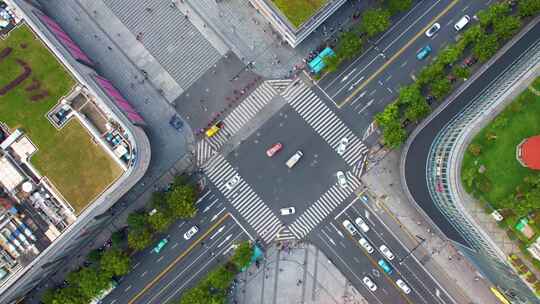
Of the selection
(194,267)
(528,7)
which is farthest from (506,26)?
(194,267)

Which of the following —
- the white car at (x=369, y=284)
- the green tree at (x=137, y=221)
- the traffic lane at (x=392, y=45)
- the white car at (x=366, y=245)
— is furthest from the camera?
the white car at (x=369, y=284)

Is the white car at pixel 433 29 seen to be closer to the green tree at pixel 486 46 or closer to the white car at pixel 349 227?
the green tree at pixel 486 46

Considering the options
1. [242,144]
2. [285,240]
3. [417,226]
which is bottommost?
[417,226]

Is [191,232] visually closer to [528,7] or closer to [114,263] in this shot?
[114,263]

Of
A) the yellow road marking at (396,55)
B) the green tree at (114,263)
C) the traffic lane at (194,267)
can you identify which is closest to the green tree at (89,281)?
the green tree at (114,263)

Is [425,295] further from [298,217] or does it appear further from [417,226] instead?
[298,217]

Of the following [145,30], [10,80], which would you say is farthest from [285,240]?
[10,80]

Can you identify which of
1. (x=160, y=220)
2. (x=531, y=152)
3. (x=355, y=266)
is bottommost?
(x=355, y=266)
